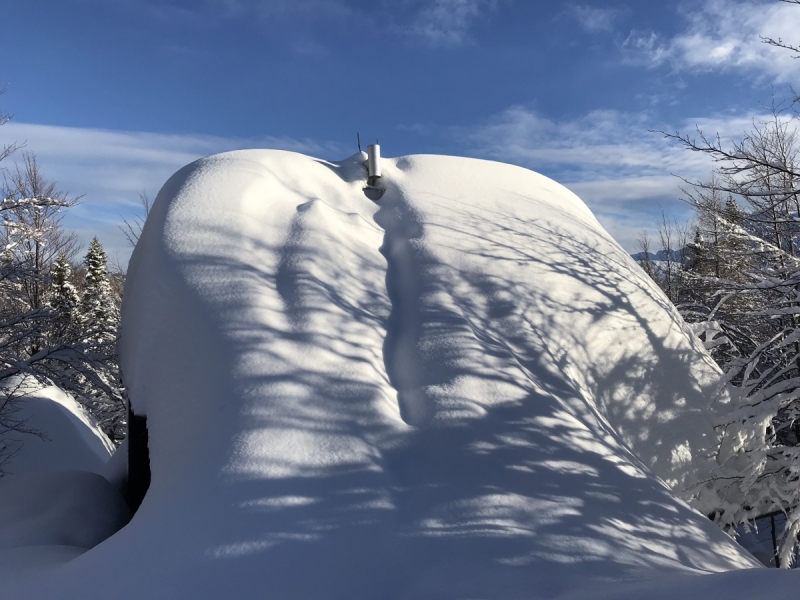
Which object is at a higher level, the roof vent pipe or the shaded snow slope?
the roof vent pipe

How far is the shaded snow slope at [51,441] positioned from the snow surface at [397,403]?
17.3ft

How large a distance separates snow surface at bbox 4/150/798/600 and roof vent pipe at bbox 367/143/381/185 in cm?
23

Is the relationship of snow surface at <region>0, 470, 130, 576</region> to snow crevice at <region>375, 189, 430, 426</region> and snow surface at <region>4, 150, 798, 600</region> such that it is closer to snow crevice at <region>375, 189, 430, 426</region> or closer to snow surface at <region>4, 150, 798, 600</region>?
snow surface at <region>4, 150, 798, 600</region>

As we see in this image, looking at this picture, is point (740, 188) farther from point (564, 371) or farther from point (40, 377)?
point (40, 377)

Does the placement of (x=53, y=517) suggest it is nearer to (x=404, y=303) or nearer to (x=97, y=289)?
(x=404, y=303)

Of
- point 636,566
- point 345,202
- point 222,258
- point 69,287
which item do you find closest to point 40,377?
point 222,258

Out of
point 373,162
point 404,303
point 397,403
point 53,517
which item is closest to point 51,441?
point 53,517

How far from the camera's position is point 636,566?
3621mm

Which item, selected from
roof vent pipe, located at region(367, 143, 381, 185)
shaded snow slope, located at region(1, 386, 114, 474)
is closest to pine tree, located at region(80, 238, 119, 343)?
shaded snow slope, located at region(1, 386, 114, 474)

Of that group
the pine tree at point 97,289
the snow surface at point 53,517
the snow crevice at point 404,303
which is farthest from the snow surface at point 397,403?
the pine tree at point 97,289

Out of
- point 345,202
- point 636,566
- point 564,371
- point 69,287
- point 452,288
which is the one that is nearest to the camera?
point 636,566

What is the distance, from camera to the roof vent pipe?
6.98 metres

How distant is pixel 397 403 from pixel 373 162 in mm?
3605

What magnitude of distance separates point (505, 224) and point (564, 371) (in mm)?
2242
